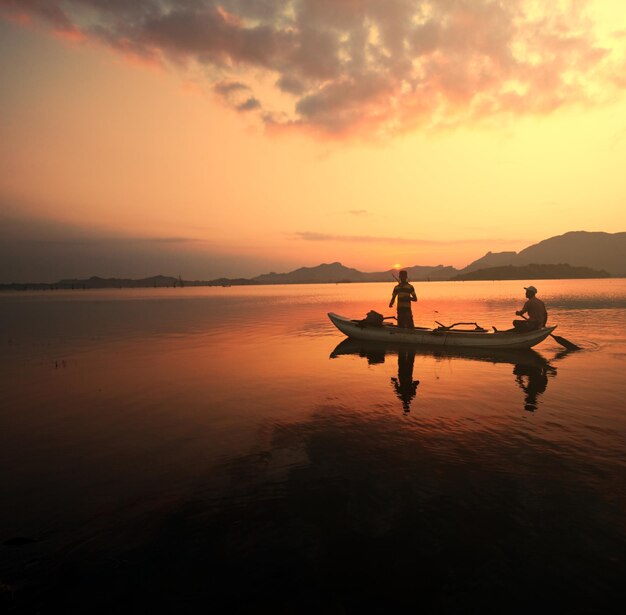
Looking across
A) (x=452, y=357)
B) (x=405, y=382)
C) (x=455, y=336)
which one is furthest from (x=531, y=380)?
(x=455, y=336)

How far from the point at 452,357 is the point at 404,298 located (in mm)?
4634

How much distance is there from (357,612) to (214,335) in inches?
1217

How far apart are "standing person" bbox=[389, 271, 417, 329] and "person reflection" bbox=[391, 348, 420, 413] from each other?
269 centimetres

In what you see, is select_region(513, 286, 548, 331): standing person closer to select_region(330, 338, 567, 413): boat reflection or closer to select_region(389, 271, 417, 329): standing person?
select_region(330, 338, 567, 413): boat reflection

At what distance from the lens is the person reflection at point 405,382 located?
47.0ft

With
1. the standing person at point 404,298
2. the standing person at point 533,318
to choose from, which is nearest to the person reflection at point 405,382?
the standing person at point 404,298

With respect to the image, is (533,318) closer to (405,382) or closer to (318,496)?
(405,382)

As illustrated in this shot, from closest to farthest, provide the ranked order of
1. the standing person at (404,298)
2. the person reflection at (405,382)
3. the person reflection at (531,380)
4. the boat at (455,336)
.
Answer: the person reflection at (531,380) < the person reflection at (405,382) < the boat at (455,336) < the standing person at (404,298)

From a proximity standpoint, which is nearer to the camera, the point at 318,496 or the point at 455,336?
the point at 318,496

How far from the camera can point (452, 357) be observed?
22.2 m

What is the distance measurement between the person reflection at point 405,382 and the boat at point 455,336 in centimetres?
176

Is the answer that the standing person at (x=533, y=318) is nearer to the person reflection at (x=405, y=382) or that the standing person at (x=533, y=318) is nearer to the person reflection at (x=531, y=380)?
the person reflection at (x=531, y=380)

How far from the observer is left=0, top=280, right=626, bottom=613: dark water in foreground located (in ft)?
17.7

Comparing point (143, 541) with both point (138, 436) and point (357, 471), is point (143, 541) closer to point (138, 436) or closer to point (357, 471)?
point (357, 471)
